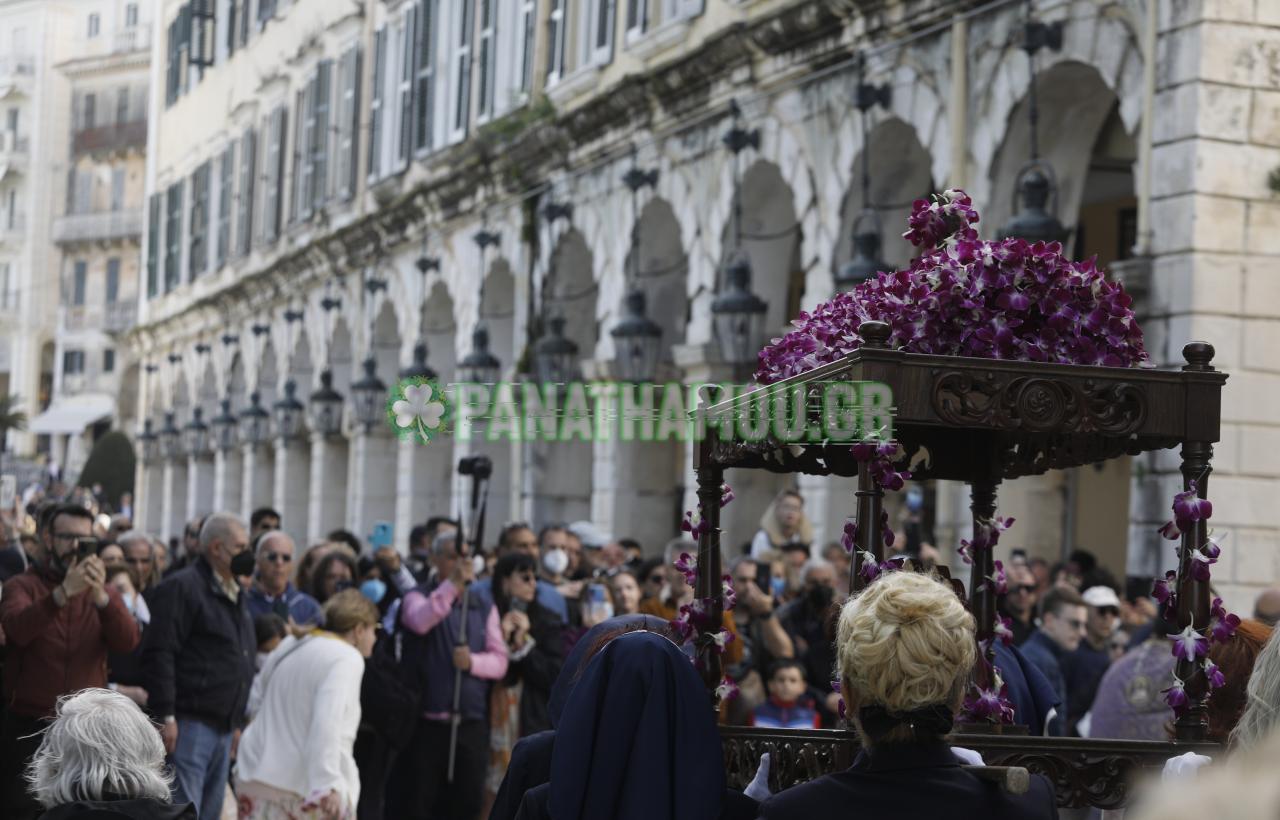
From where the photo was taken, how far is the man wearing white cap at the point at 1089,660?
10289mm

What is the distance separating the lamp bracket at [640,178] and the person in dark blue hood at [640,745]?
14.3m

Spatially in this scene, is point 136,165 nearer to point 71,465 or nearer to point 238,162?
point 71,465

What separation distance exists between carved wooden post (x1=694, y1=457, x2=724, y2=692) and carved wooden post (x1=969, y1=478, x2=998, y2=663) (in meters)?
0.87

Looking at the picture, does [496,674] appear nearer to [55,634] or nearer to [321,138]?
[55,634]

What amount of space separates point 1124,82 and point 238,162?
2454cm

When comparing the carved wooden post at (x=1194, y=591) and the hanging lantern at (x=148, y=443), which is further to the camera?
the hanging lantern at (x=148, y=443)

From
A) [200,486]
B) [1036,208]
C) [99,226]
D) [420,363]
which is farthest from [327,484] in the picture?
[99,226]

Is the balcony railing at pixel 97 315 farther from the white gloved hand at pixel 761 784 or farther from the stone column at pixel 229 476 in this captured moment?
the white gloved hand at pixel 761 784

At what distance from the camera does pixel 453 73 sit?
934 inches

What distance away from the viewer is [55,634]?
8188 millimetres

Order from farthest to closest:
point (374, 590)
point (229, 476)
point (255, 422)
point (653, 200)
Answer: point (229, 476)
point (255, 422)
point (653, 200)
point (374, 590)

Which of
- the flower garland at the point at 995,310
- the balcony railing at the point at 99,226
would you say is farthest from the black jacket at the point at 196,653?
the balcony railing at the point at 99,226

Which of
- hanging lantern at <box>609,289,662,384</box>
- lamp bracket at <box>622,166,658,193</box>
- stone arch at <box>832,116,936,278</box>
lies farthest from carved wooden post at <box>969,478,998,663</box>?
lamp bracket at <box>622,166,658,193</box>

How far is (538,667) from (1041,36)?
5.17 m
